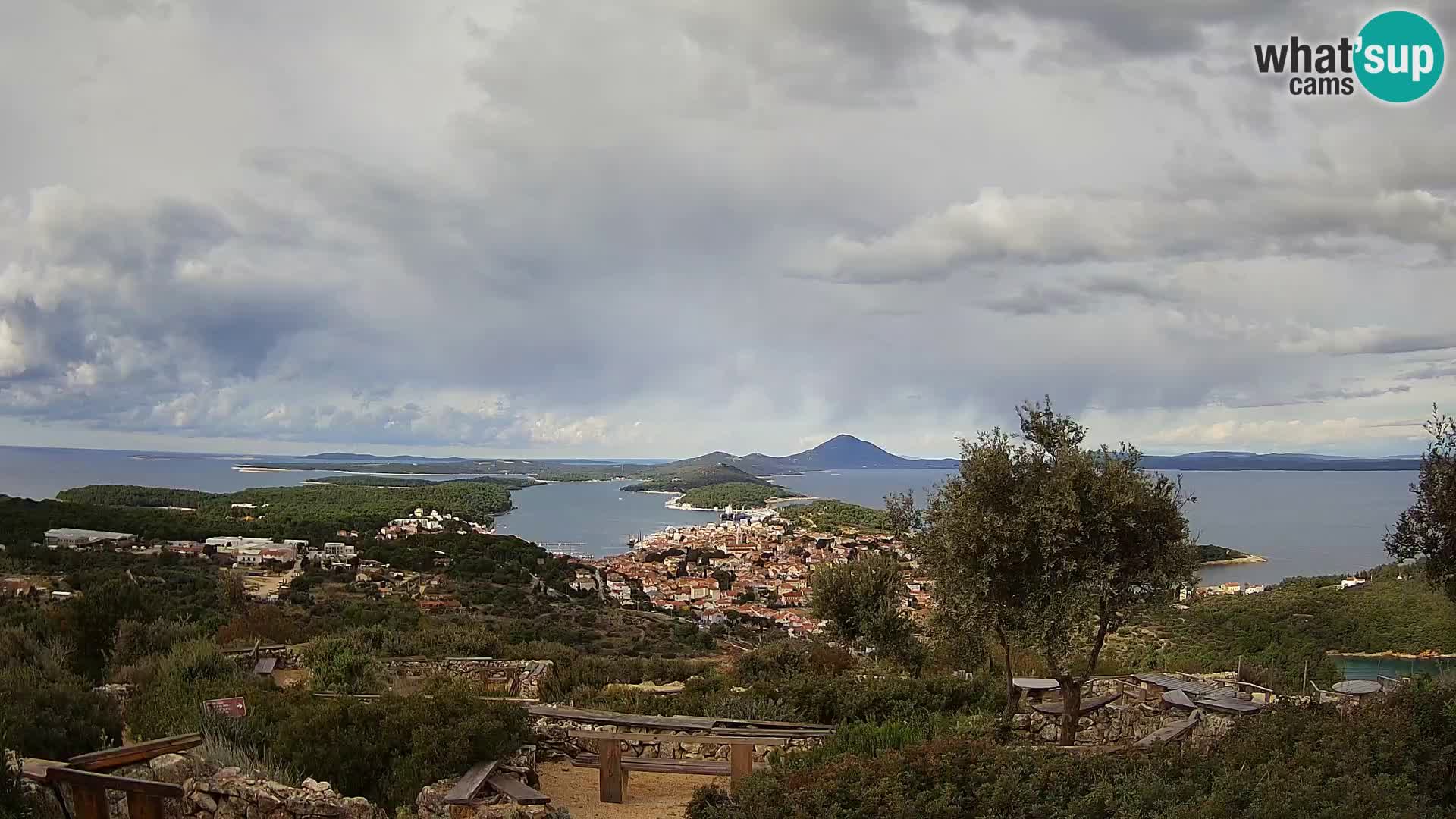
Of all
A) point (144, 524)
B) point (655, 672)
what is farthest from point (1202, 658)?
point (144, 524)

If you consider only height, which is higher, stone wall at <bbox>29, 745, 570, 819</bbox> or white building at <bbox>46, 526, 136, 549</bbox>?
stone wall at <bbox>29, 745, 570, 819</bbox>

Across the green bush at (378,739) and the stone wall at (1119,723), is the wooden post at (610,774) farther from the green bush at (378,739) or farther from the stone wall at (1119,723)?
the stone wall at (1119,723)

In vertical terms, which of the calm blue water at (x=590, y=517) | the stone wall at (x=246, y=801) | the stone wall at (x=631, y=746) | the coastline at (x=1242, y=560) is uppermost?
the stone wall at (x=246, y=801)

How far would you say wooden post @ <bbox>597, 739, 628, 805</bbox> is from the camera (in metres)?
7.29

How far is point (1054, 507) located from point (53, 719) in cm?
856

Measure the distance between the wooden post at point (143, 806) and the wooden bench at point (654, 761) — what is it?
10.5ft

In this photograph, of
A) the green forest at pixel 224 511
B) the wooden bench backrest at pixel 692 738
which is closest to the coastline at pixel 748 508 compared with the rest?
the green forest at pixel 224 511

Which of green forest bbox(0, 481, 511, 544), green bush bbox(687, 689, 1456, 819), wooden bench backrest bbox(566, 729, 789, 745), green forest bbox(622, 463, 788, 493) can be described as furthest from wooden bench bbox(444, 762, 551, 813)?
green forest bbox(622, 463, 788, 493)

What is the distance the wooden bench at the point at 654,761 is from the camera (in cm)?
734

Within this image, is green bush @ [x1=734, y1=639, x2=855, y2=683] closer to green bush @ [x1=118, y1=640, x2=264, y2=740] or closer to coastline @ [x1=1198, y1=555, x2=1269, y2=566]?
green bush @ [x1=118, y1=640, x2=264, y2=740]

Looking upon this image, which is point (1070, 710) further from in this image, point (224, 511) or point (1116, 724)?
point (224, 511)

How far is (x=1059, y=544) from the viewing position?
762cm

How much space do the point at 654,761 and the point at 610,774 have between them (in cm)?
91

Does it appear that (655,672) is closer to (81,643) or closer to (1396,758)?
(81,643)
